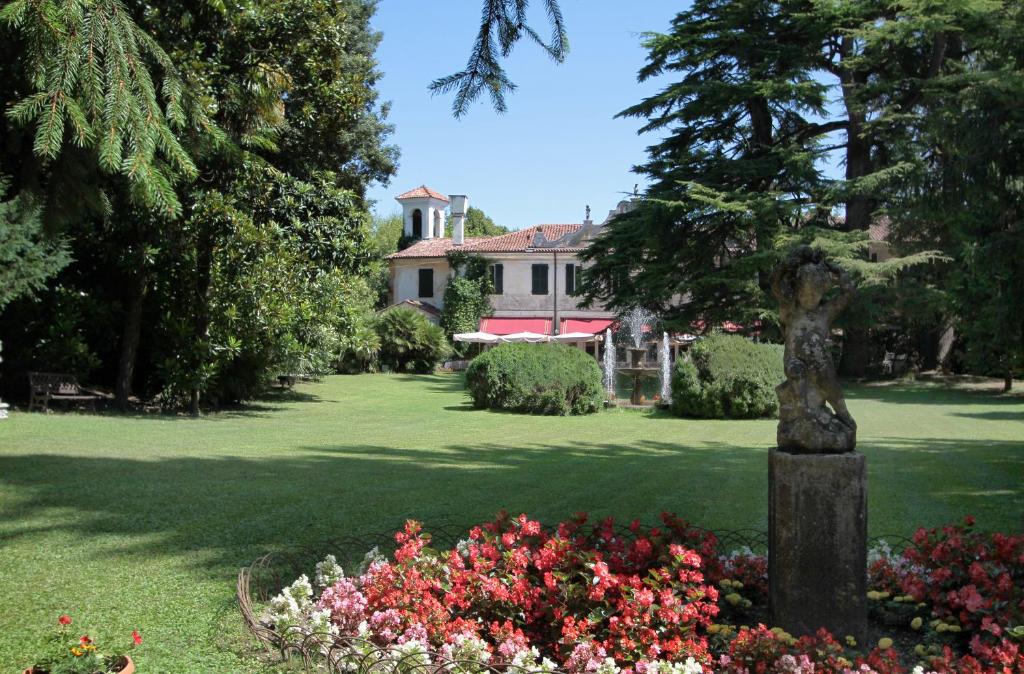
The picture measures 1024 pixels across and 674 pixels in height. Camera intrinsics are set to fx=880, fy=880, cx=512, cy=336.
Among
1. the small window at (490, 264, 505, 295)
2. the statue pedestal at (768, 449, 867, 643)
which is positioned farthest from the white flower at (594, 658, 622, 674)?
the small window at (490, 264, 505, 295)

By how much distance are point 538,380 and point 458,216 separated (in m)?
38.6

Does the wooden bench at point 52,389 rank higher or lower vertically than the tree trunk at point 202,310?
lower

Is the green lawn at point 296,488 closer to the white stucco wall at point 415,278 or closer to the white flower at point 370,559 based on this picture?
the white flower at point 370,559

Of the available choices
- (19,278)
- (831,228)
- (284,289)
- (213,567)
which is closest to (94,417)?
(19,278)

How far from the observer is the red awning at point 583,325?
5103 centimetres

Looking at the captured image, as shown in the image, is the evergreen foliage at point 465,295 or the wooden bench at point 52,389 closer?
the wooden bench at point 52,389

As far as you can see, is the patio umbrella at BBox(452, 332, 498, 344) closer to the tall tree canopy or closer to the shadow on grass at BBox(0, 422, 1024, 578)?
the tall tree canopy

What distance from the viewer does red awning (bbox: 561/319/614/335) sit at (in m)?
51.0

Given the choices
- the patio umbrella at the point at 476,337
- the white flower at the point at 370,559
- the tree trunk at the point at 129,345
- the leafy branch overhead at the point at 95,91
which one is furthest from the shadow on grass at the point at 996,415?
the patio umbrella at the point at 476,337

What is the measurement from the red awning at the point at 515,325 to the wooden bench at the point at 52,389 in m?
A: 33.9

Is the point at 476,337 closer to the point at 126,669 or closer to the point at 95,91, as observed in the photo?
the point at 95,91

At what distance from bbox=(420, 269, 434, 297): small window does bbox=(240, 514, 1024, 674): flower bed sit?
1925 inches

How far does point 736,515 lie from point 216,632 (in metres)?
4.63

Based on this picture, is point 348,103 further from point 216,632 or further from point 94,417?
point 216,632
